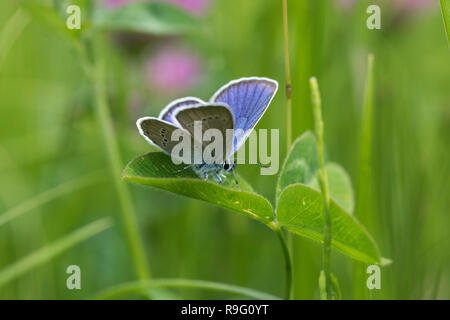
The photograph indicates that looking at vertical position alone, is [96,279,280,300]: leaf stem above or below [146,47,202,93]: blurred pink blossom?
below

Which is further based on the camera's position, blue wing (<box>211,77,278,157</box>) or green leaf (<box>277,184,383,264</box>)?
blue wing (<box>211,77,278,157</box>)

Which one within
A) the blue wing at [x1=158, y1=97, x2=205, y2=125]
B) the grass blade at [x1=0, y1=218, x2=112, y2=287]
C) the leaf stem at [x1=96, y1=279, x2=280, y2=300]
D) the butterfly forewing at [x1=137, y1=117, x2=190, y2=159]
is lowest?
the leaf stem at [x1=96, y1=279, x2=280, y2=300]

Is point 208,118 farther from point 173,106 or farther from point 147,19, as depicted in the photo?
point 147,19

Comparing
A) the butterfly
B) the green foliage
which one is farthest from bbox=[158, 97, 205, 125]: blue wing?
the green foliage

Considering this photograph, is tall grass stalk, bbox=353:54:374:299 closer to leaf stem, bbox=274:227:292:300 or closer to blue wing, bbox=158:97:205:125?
leaf stem, bbox=274:227:292:300

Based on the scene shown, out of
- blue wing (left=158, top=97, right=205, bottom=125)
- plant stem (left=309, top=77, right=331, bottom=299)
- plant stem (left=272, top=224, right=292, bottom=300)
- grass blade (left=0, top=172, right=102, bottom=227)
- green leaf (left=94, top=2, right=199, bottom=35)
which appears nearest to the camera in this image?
plant stem (left=309, top=77, right=331, bottom=299)

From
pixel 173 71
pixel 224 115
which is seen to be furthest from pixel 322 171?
pixel 173 71
